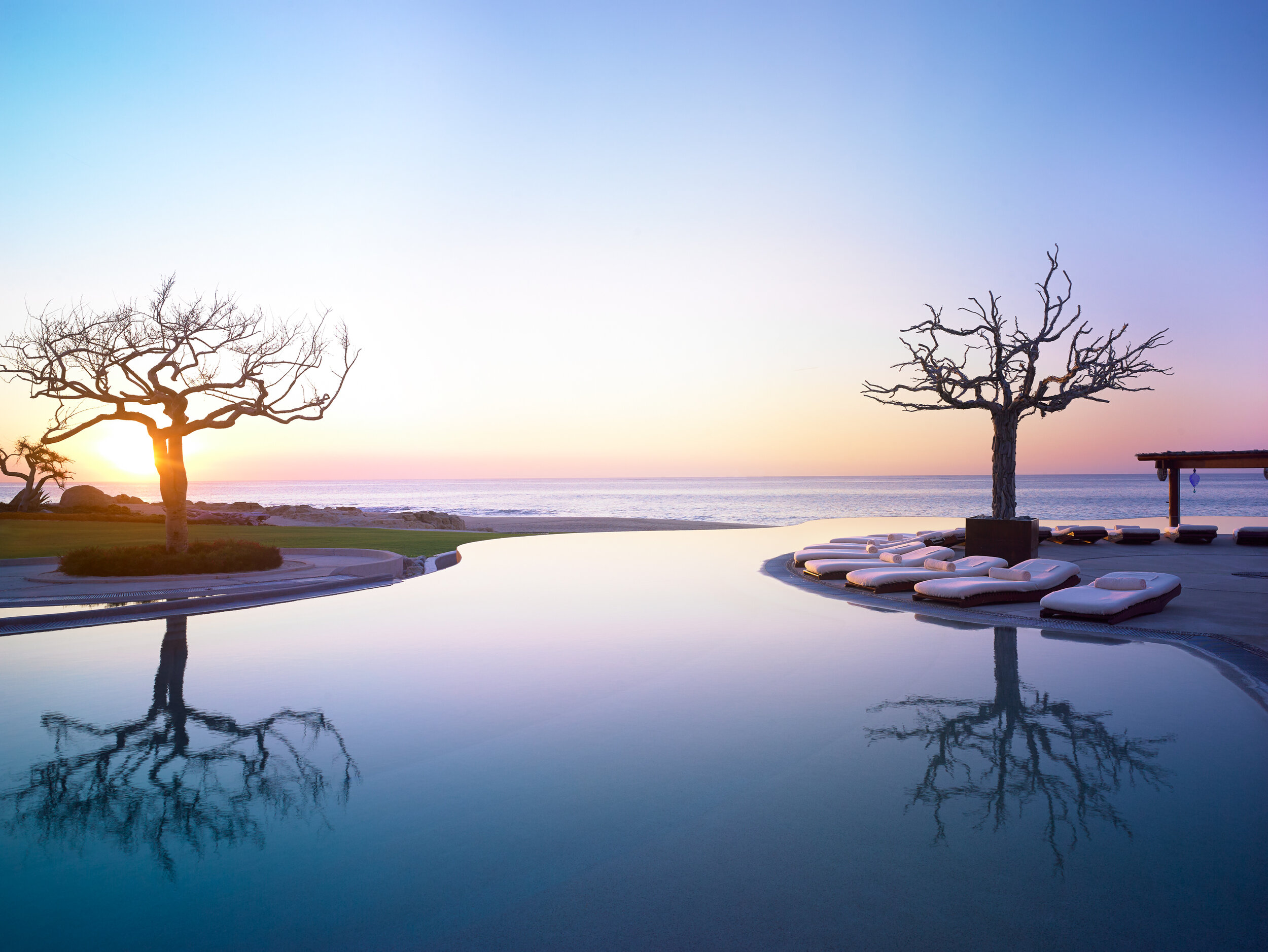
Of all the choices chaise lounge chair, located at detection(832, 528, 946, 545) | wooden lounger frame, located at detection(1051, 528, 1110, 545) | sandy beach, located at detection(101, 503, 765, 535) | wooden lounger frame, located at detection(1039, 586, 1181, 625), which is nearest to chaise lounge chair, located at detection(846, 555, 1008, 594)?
wooden lounger frame, located at detection(1039, 586, 1181, 625)

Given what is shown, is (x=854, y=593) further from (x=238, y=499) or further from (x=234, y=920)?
(x=238, y=499)

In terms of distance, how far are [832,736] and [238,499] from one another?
108851 mm

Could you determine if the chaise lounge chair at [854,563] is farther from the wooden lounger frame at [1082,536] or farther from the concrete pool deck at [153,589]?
the concrete pool deck at [153,589]

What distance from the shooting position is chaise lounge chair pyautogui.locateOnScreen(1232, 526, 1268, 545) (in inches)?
659

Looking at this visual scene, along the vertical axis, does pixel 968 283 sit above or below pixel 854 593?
above

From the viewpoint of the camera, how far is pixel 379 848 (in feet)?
11.1

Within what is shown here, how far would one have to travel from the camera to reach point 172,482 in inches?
514

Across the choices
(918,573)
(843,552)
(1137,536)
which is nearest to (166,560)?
(843,552)

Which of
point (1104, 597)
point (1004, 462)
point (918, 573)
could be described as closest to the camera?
point (1104, 597)

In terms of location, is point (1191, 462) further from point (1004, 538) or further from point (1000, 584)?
point (1000, 584)

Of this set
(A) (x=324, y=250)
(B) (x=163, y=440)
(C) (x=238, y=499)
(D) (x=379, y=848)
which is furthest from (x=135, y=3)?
(C) (x=238, y=499)

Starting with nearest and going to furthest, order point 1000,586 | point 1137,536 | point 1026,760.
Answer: point 1026,760 → point 1000,586 → point 1137,536

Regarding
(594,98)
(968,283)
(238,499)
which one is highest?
(594,98)

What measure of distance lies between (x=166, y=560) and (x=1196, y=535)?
75.2 ft
